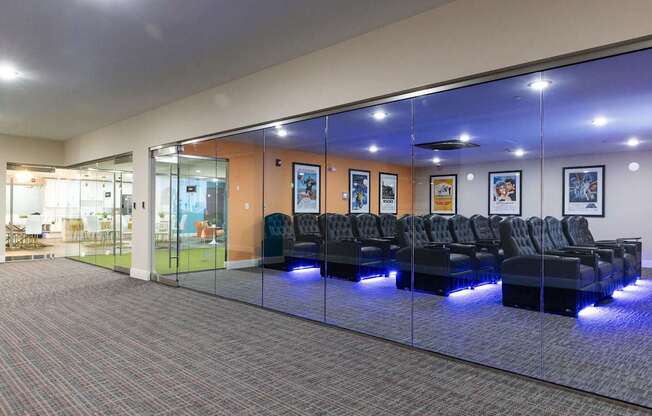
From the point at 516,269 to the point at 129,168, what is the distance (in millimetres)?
7703

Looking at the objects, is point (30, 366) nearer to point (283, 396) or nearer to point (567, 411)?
point (283, 396)

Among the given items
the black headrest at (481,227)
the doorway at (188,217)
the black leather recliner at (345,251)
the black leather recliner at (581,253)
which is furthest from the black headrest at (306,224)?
the black leather recliner at (581,253)

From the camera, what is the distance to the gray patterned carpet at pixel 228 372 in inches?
112

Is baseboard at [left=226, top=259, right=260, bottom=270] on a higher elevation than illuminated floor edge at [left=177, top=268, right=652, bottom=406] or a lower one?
higher

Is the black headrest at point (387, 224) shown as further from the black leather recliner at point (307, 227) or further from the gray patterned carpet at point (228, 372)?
the gray patterned carpet at point (228, 372)

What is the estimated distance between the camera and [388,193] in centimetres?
459

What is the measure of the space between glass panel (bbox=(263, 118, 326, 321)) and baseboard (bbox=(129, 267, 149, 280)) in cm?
316

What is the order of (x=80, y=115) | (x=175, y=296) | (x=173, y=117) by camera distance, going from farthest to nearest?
(x=80, y=115), (x=173, y=117), (x=175, y=296)

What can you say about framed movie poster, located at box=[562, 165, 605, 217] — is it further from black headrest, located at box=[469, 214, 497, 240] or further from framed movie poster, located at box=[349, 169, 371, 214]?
framed movie poster, located at box=[349, 169, 371, 214]

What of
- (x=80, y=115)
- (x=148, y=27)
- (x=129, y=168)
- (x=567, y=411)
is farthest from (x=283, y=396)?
(x=80, y=115)

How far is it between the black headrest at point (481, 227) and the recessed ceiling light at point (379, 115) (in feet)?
4.63

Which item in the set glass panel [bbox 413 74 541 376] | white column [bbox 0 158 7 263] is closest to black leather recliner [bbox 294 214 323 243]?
glass panel [bbox 413 74 541 376]

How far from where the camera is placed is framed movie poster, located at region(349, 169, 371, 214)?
4.90m

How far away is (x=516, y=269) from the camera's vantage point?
362 centimetres
